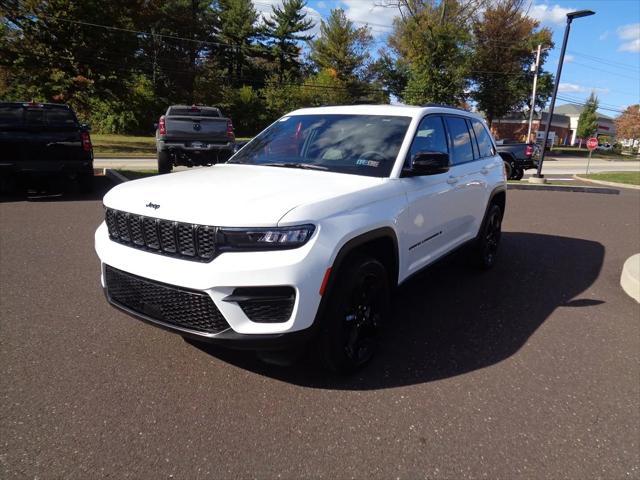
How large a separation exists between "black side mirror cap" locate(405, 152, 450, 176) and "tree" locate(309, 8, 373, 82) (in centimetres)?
5362

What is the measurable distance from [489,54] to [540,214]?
139 ft

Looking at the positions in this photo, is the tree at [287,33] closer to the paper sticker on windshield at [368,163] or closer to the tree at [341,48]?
the tree at [341,48]

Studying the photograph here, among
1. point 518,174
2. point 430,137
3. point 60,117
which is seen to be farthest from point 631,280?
point 518,174

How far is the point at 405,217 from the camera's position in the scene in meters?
3.60

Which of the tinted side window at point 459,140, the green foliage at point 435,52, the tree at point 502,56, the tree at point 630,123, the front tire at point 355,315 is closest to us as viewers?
the front tire at point 355,315

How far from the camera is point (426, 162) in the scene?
355 centimetres

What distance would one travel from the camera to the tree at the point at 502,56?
4681 centimetres

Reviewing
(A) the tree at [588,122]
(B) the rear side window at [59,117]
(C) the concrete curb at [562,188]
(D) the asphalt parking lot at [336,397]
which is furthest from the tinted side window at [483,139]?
(A) the tree at [588,122]

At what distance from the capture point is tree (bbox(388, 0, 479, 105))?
37906 mm

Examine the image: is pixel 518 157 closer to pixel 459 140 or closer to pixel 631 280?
pixel 631 280

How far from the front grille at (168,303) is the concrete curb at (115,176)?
33.0 feet

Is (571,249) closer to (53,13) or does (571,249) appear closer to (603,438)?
(603,438)

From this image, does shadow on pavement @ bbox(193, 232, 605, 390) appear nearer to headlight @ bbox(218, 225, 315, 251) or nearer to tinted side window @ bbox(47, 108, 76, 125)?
headlight @ bbox(218, 225, 315, 251)

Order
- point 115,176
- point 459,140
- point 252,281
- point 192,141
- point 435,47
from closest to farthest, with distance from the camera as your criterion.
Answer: point 252,281 < point 459,140 < point 192,141 < point 115,176 < point 435,47
